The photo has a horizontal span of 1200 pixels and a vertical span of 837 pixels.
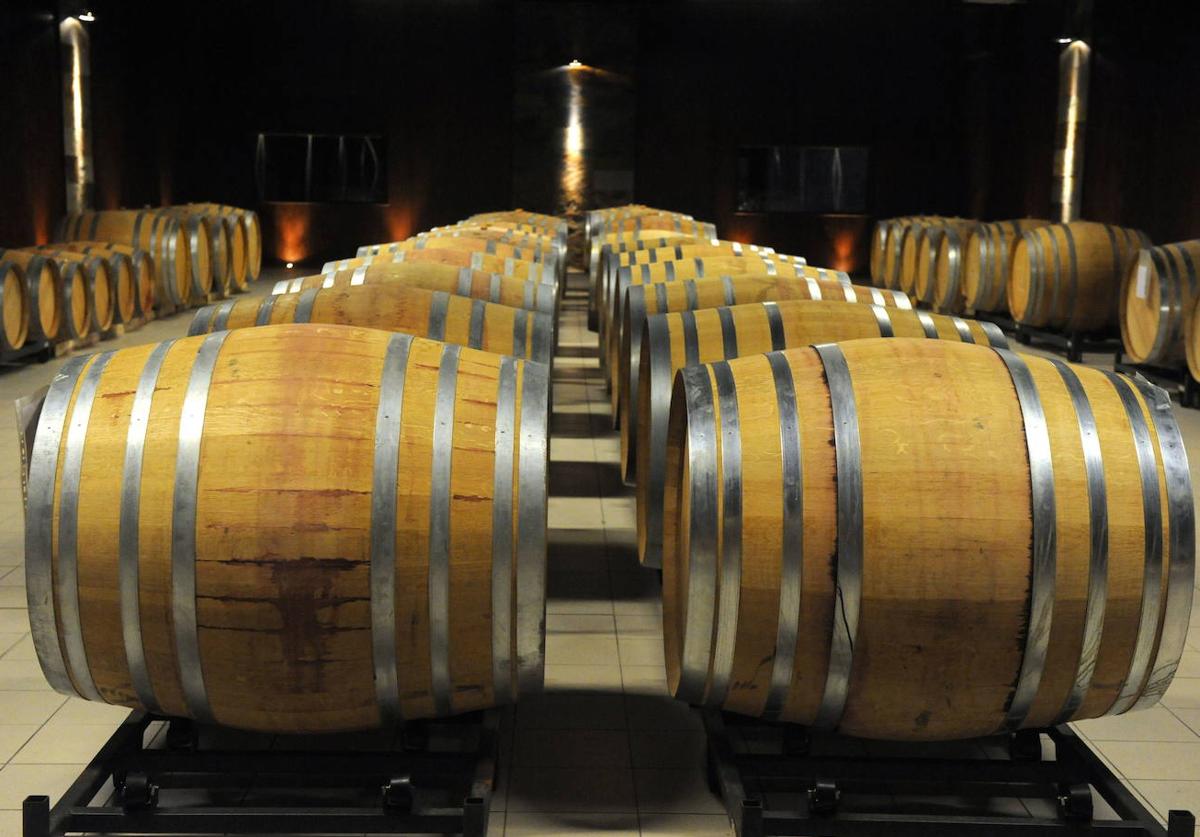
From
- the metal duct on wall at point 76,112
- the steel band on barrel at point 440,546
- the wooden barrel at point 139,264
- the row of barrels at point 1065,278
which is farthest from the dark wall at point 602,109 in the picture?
the steel band on barrel at point 440,546

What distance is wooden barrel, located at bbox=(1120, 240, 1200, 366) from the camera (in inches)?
327

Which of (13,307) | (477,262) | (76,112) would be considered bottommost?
(13,307)

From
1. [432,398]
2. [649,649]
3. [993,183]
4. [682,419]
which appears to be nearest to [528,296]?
[649,649]

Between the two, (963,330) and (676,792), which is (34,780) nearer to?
(676,792)

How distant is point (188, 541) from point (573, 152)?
1655cm

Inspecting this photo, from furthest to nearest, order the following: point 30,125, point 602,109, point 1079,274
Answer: point 602,109 < point 30,125 < point 1079,274

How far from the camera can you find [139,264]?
11219 millimetres

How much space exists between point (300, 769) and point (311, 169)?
17.0 meters

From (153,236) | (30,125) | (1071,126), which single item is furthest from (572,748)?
(1071,126)

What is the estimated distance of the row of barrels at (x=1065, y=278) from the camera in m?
8.43

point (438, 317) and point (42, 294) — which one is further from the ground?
point (438, 317)

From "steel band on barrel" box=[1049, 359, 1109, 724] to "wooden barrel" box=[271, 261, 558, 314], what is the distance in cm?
286

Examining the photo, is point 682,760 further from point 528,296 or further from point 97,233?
point 97,233

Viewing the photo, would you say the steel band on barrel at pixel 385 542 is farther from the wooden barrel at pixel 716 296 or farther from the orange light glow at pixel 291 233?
the orange light glow at pixel 291 233
